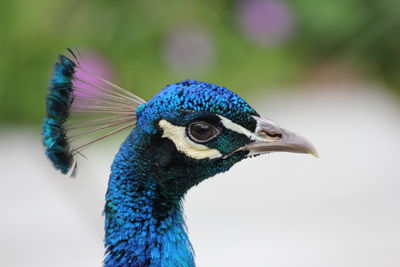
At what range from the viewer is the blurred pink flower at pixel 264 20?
→ 2.82 metres

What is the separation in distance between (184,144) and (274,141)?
13 centimetres

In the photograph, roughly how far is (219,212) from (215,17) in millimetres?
830

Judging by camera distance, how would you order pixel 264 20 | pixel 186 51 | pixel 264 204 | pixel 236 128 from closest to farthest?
pixel 236 128 → pixel 264 204 → pixel 186 51 → pixel 264 20

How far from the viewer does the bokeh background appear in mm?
2326

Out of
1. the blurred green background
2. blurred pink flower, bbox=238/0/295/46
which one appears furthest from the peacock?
blurred pink flower, bbox=238/0/295/46

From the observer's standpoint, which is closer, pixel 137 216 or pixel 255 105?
pixel 137 216

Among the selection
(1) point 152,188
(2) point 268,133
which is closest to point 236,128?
(2) point 268,133

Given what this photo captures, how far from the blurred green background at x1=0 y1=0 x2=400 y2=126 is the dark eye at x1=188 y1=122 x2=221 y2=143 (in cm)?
132

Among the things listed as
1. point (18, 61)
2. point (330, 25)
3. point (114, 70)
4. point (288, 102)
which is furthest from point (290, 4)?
point (18, 61)

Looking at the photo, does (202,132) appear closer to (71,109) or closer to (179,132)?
(179,132)

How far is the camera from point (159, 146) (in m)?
1.12

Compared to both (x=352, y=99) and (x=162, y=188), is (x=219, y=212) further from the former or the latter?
(x=162, y=188)

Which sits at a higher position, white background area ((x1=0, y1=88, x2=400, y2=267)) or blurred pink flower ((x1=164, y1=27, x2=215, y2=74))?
blurred pink flower ((x1=164, y1=27, x2=215, y2=74))

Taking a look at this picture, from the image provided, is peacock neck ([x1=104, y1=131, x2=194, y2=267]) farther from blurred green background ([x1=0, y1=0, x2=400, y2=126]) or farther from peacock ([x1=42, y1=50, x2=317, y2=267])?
blurred green background ([x1=0, y1=0, x2=400, y2=126])
